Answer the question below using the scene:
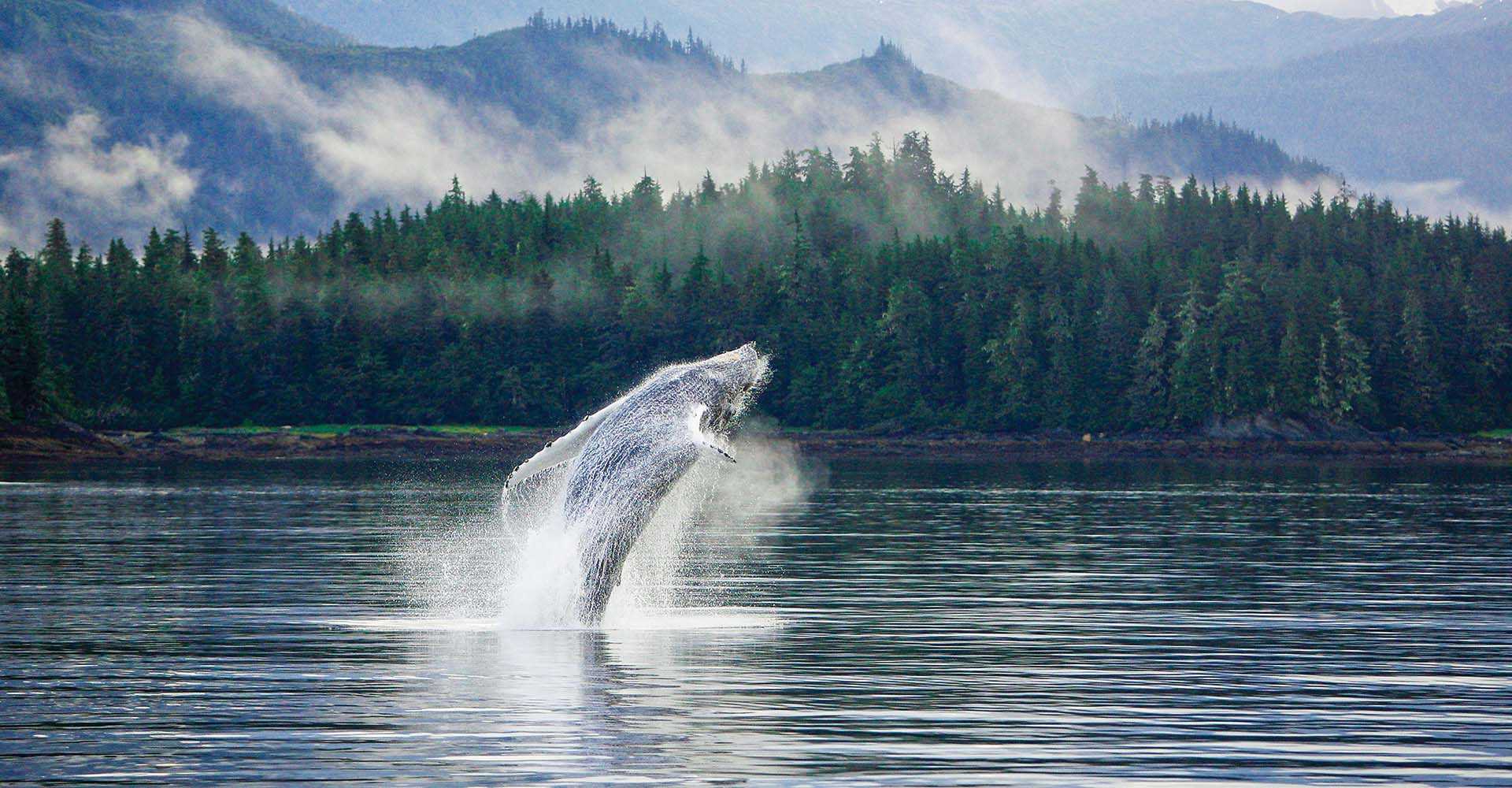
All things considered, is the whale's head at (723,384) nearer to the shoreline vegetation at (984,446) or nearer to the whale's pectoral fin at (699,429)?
the whale's pectoral fin at (699,429)

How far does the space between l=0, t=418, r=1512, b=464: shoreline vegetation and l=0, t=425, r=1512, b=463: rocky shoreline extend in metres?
0.14

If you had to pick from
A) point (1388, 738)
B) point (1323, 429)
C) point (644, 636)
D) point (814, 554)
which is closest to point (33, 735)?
point (644, 636)

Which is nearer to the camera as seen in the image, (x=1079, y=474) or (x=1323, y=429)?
(x=1079, y=474)

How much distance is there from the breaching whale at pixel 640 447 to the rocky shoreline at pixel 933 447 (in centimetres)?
14064

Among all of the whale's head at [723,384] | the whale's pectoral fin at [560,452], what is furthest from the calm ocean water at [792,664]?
the whale's head at [723,384]

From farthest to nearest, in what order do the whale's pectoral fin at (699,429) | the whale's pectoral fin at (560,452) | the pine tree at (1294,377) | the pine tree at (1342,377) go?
the pine tree at (1342,377) < the pine tree at (1294,377) < the whale's pectoral fin at (560,452) < the whale's pectoral fin at (699,429)

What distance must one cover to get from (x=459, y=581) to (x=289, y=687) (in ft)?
58.5

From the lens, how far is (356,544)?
54.9m

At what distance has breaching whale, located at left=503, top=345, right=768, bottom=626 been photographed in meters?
28.8

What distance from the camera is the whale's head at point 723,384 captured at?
2906 cm

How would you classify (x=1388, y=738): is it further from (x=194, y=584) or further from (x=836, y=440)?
(x=836, y=440)

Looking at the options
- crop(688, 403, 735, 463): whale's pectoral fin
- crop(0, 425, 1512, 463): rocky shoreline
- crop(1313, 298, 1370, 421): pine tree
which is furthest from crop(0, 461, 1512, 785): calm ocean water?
crop(1313, 298, 1370, 421): pine tree

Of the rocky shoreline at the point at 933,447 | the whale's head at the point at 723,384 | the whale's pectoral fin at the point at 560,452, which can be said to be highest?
the whale's head at the point at 723,384

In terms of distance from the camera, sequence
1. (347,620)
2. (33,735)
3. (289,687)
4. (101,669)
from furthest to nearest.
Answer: (347,620) → (101,669) → (289,687) → (33,735)
